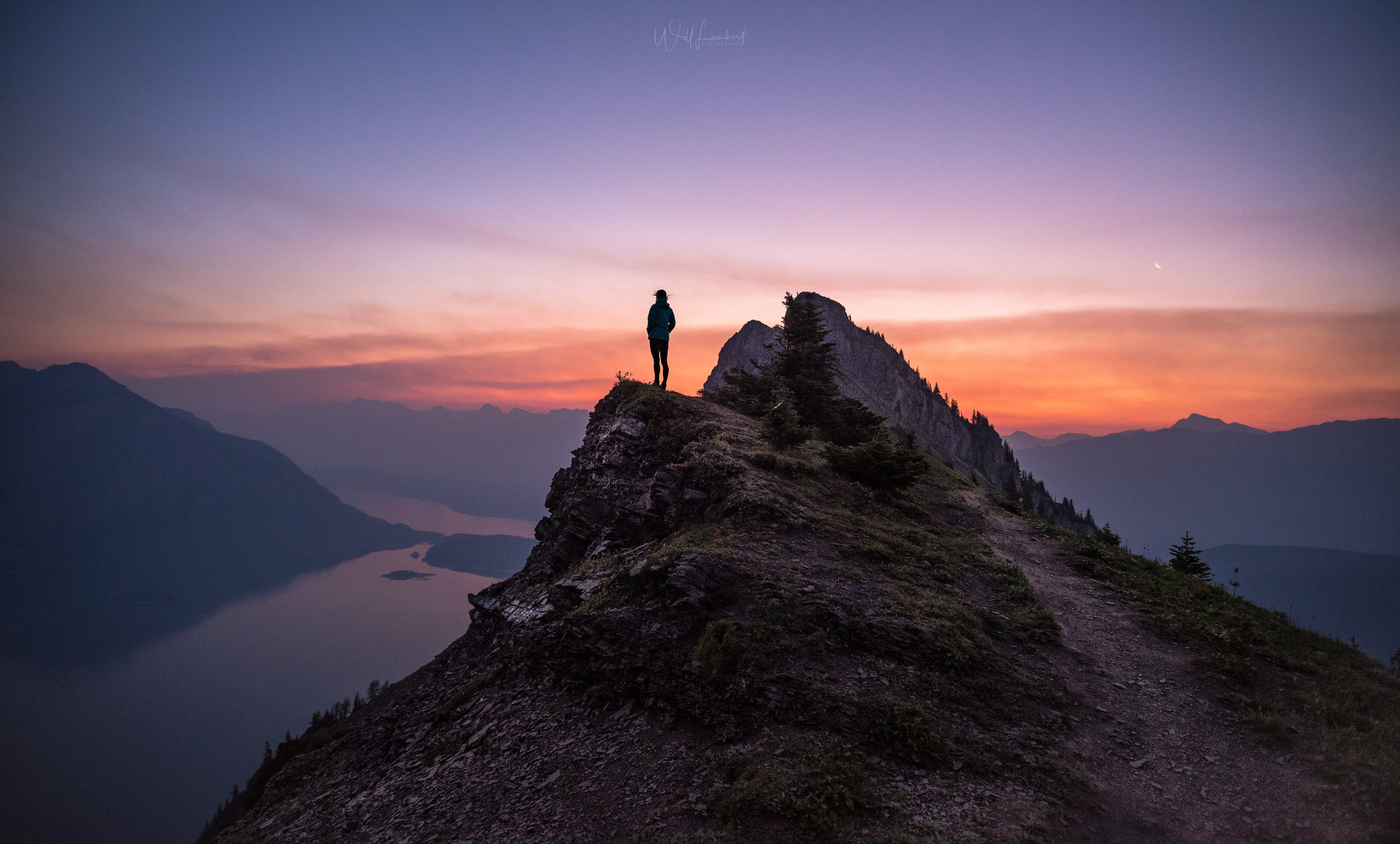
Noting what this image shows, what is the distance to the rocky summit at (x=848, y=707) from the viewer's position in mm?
8523

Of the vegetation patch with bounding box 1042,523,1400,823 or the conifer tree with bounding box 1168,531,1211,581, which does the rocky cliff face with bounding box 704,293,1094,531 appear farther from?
the vegetation patch with bounding box 1042,523,1400,823

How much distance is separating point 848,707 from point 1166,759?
5446mm

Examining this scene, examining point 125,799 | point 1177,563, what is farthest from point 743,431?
point 125,799

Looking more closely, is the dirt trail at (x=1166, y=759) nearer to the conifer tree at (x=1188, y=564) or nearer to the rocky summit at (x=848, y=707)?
the rocky summit at (x=848, y=707)

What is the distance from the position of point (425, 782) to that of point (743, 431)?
49.7 ft

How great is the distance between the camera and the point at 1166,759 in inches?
378

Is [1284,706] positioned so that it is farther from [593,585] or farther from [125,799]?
[125,799]

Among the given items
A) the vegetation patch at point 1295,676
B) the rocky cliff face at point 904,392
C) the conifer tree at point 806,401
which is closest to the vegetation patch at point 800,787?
the vegetation patch at point 1295,676

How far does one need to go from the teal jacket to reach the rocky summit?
7.12 m

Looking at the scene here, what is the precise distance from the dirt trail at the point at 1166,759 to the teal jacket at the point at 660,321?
16797 millimetres

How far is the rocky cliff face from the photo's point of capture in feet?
373

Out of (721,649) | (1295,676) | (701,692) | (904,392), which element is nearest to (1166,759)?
(1295,676)

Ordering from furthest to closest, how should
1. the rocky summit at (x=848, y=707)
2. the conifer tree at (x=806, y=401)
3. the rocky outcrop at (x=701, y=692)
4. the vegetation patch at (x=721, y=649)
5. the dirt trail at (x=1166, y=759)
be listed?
the conifer tree at (x=806, y=401), the vegetation patch at (x=721, y=649), the rocky outcrop at (x=701, y=692), the rocky summit at (x=848, y=707), the dirt trail at (x=1166, y=759)

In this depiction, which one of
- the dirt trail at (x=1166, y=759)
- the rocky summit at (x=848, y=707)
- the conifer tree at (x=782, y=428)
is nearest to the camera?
the dirt trail at (x=1166, y=759)
